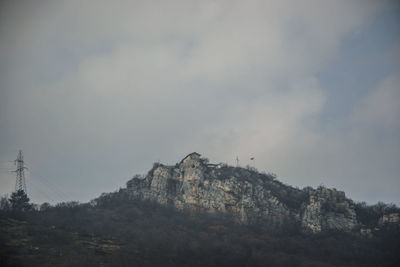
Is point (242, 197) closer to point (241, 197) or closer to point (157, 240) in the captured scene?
point (241, 197)

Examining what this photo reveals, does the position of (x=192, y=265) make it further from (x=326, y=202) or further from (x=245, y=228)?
(x=326, y=202)

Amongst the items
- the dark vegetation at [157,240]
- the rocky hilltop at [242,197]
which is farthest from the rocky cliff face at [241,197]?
the dark vegetation at [157,240]

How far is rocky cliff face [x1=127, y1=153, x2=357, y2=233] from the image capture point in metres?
102

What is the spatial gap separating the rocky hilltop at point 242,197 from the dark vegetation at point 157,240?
10.3 feet

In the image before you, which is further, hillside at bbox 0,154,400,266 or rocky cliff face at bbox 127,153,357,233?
rocky cliff face at bbox 127,153,357,233

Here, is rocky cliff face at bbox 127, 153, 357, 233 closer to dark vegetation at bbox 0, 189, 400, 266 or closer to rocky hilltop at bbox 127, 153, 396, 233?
rocky hilltop at bbox 127, 153, 396, 233

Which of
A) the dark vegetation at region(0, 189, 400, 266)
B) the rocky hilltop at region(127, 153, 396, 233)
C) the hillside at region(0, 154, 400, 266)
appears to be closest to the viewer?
the dark vegetation at region(0, 189, 400, 266)

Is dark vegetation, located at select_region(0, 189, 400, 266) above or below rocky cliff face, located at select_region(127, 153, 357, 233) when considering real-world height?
below

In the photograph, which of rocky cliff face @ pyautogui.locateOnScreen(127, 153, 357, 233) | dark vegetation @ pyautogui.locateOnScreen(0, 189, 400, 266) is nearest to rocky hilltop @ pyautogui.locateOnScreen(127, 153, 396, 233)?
rocky cliff face @ pyautogui.locateOnScreen(127, 153, 357, 233)

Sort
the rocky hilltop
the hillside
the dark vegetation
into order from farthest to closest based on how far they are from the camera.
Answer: the rocky hilltop < the hillside < the dark vegetation

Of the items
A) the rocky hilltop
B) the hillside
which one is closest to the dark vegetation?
the hillside

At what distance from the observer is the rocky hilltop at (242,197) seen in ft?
334

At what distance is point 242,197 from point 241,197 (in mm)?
316

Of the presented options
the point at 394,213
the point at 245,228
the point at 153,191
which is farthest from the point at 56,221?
the point at 394,213
